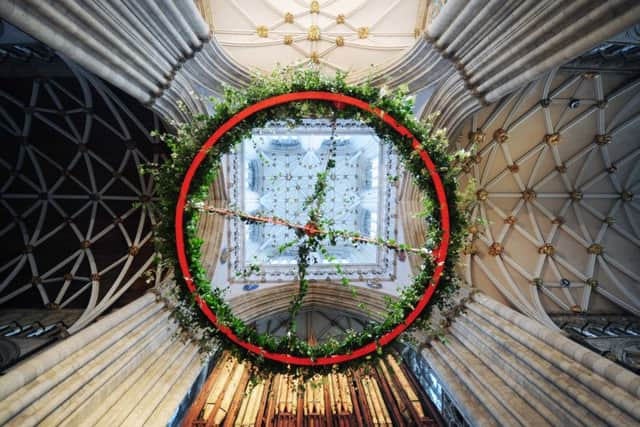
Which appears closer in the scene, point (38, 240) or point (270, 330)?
point (38, 240)

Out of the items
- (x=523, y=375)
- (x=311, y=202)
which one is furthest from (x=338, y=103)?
(x=523, y=375)

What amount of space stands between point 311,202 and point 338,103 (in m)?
1.21

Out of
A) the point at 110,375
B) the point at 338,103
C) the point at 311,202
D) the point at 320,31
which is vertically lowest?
the point at 110,375

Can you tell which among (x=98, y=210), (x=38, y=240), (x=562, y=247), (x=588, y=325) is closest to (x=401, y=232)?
(x=562, y=247)

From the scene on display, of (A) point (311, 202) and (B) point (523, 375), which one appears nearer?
(A) point (311, 202)

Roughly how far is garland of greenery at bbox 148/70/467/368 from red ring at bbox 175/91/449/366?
0.07m

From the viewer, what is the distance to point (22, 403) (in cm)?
311

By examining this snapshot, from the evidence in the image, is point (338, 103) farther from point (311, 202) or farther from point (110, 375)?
point (110, 375)

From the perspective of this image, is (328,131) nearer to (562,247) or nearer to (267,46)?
(267,46)

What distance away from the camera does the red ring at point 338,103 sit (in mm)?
3475

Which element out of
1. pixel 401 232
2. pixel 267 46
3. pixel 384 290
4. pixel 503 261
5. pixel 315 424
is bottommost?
pixel 315 424

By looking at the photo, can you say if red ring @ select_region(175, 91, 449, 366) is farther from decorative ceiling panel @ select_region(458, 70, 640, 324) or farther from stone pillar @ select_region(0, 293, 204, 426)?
decorative ceiling panel @ select_region(458, 70, 640, 324)

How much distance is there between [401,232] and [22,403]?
7513mm

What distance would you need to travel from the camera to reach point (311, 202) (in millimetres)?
3852
